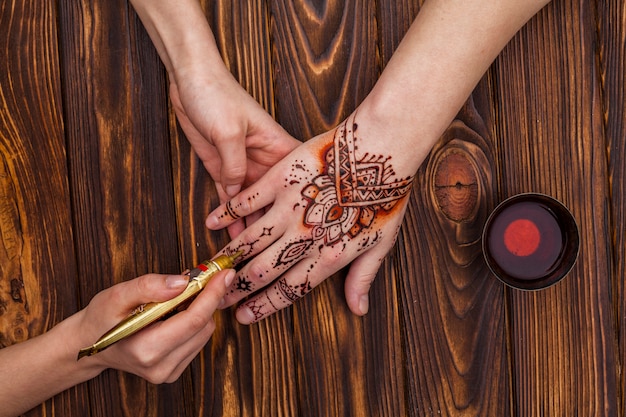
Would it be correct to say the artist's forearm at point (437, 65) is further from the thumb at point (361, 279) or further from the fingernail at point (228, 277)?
the fingernail at point (228, 277)

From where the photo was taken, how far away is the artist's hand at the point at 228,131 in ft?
3.04

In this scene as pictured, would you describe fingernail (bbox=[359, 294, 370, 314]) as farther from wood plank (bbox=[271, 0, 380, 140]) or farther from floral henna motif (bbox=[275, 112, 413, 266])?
wood plank (bbox=[271, 0, 380, 140])

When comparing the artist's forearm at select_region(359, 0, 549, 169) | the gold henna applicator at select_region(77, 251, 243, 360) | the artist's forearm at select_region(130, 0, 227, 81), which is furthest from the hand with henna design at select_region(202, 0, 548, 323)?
the artist's forearm at select_region(130, 0, 227, 81)

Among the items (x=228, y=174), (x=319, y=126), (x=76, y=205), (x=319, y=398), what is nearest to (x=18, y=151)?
(x=76, y=205)

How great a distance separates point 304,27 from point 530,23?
1.44ft

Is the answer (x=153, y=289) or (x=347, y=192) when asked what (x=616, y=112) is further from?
(x=153, y=289)

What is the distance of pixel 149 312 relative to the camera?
2.68ft

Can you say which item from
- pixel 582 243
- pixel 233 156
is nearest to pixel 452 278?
pixel 582 243

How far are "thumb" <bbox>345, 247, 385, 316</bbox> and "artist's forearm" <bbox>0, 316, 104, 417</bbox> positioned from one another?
0.49 metres

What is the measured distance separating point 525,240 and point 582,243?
15 centimetres

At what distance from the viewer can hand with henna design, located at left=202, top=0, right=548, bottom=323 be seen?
2.96 ft

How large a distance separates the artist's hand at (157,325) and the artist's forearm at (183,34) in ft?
1.27

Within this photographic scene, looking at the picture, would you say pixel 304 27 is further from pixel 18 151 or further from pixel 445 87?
pixel 18 151

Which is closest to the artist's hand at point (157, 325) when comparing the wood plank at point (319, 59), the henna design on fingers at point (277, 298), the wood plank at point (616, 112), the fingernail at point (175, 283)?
the fingernail at point (175, 283)
